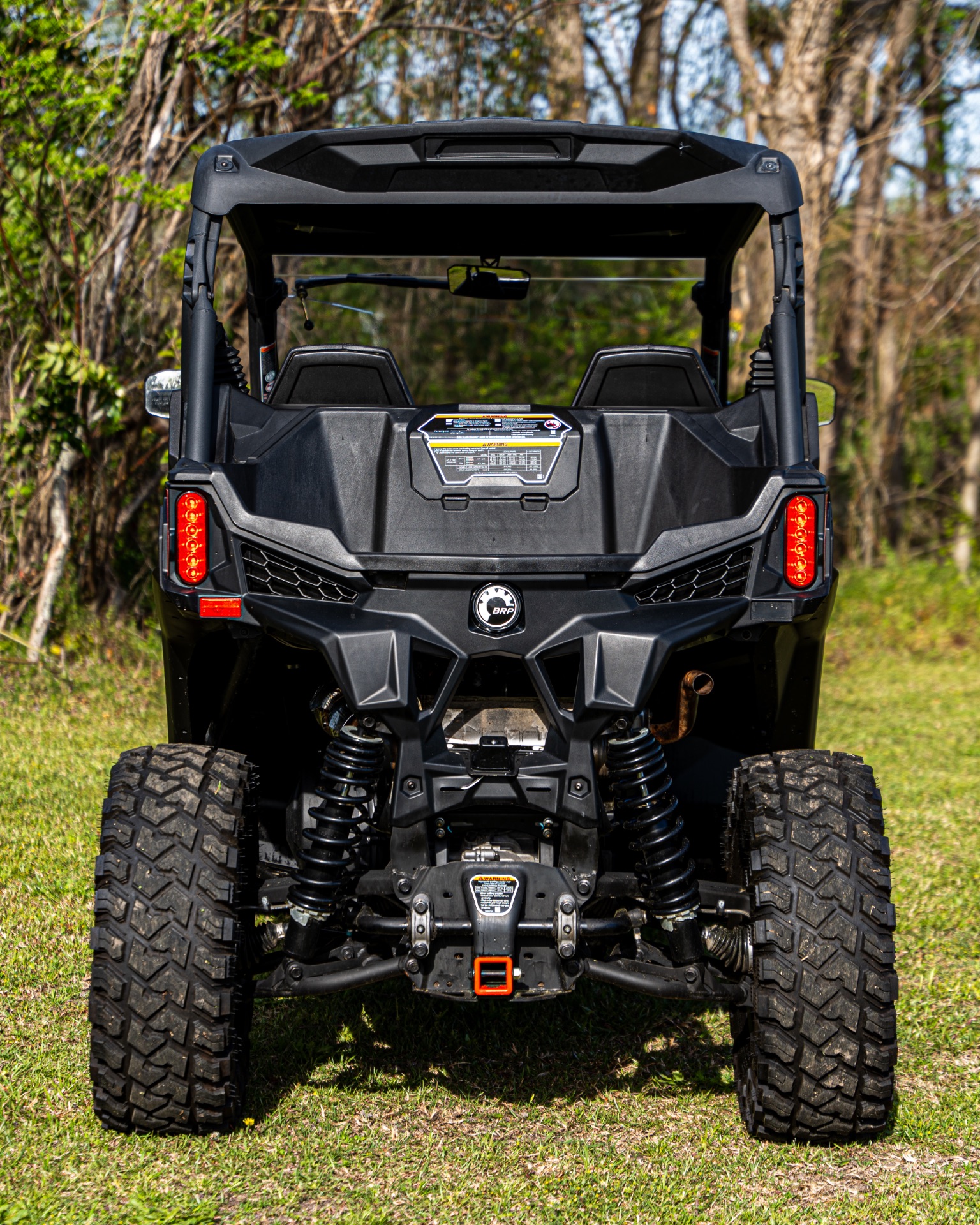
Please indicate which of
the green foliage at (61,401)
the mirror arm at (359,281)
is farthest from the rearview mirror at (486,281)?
the green foliage at (61,401)

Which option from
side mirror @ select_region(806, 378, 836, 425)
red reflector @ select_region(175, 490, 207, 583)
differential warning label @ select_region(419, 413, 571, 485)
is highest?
side mirror @ select_region(806, 378, 836, 425)

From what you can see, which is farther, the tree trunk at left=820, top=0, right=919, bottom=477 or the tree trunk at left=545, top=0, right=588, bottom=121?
the tree trunk at left=820, top=0, right=919, bottom=477

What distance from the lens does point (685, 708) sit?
10.8ft

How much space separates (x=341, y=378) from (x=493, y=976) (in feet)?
5.63

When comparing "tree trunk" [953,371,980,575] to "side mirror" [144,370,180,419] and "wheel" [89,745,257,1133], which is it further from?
"wheel" [89,745,257,1133]

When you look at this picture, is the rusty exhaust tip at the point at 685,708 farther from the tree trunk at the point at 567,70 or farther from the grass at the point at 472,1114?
the tree trunk at the point at 567,70

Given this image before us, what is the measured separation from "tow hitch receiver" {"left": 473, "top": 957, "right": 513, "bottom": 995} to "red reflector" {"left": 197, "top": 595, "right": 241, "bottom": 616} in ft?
3.08

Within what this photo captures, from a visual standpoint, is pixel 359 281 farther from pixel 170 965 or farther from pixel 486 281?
pixel 170 965

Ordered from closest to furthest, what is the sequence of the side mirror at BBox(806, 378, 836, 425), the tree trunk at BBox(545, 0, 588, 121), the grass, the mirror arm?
the grass < the side mirror at BBox(806, 378, 836, 425) < the mirror arm < the tree trunk at BBox(545, 0, 588, 121)

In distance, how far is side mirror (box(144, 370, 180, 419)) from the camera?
12.2 feet

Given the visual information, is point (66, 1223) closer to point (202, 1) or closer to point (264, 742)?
point (264, 742)

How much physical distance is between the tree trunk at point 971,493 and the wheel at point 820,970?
443 inches

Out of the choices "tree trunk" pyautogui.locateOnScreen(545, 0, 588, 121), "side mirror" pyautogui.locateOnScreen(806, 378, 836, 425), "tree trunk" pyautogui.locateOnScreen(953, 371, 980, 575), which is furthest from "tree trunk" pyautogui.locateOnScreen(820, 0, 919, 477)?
"side mirror" pyautogui.locateOnScreen(806, 378, 836, 425)

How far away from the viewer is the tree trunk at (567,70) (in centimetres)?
1127
